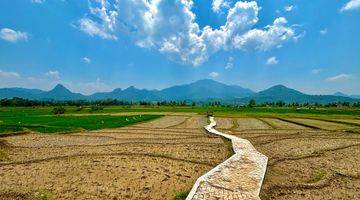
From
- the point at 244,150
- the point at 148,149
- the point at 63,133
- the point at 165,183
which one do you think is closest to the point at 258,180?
the point at 165,183

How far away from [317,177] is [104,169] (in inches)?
476

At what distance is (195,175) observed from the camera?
16422mm

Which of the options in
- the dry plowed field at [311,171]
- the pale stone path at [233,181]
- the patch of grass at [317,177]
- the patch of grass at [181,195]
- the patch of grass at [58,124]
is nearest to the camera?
the pale stone path at [233,181]

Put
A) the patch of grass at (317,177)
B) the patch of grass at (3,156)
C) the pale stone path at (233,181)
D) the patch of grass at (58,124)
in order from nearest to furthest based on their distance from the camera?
the pale stone path at (233,181), the patch of grass at (317,177), the patch of grass at (3,156), the patch of grass at (58,124)

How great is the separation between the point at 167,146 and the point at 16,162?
11.8 m

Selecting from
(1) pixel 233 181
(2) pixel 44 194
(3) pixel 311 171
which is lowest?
(2) pixel 44 194

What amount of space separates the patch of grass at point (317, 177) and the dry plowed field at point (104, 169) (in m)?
5.75

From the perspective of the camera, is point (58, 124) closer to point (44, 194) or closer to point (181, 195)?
point (44, 194)

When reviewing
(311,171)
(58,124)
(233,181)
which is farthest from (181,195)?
(58,124)

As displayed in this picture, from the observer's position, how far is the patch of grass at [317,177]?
1575cm

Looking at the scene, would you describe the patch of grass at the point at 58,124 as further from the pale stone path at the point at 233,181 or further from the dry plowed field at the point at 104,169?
the pale stone path at the point at 233,181

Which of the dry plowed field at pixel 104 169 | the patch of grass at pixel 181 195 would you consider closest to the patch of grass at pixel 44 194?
the dry plowed field at pixel 104 169

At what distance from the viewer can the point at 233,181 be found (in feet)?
46.1

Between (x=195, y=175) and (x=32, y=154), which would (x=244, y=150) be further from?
(x=32, y=154)
